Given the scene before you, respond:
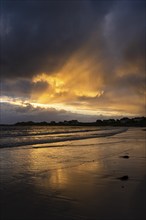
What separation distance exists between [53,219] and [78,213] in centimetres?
71

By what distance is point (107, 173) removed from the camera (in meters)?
13.6

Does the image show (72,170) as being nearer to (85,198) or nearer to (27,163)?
(27,163)

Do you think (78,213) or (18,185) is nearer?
(78,213)

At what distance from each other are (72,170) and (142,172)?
124 inches

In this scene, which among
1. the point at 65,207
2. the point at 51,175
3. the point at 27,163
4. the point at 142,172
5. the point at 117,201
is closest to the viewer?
the point at 65,207

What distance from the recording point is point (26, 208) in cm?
806

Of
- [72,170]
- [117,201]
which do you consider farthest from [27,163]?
[117,201]

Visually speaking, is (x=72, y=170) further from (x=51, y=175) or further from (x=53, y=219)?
(x=53, y=219)

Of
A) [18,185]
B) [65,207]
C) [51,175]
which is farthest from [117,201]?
[51,175]

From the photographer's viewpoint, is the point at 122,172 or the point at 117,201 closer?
the point at 117,201

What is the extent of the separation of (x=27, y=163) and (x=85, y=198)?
831cm

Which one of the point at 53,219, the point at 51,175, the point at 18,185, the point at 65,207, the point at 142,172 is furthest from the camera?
the point at 142,172

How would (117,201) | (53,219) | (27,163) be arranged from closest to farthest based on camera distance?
(53,219) < (117,201) < (27,163)

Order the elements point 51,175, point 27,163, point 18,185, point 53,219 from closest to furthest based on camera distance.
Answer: point 53,219 → point 18,185 → point 51,175 → point 27,163
